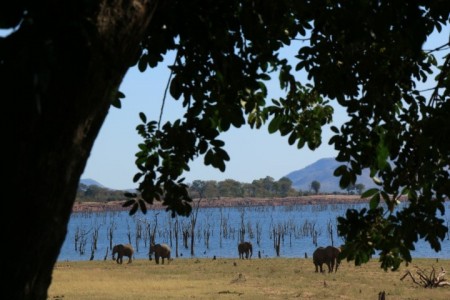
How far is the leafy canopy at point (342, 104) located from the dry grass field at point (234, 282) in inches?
836

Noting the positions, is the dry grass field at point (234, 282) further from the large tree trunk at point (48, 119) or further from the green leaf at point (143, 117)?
the large tree trunk at point (48, 119)

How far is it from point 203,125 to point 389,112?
149 centimetres

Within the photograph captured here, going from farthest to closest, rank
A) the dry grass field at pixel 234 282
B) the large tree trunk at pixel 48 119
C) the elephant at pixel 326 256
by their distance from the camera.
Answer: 1. the elephant at pixel 326 256
2. the dry grass field at pixel 234 282
3. the large tree trunk at pixel 48 119

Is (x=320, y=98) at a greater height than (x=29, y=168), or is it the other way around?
(x=320, y=98)

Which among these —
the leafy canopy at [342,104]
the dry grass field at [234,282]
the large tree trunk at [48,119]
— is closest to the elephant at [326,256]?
the dry grass field at [234,282]

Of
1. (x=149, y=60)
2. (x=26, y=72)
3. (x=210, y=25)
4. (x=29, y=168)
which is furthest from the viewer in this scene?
(x=149, y=60)

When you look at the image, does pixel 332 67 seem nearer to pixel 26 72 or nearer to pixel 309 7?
pixel 309 7

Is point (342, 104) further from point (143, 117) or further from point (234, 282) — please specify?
point (234, 282)

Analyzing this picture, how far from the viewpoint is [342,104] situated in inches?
192

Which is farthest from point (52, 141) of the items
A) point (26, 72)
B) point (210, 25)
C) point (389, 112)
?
point (389, 112)

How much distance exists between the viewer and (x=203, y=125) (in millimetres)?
4355

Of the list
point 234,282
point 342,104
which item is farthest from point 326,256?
point 342,104

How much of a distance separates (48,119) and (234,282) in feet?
101

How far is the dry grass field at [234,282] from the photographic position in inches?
1045
